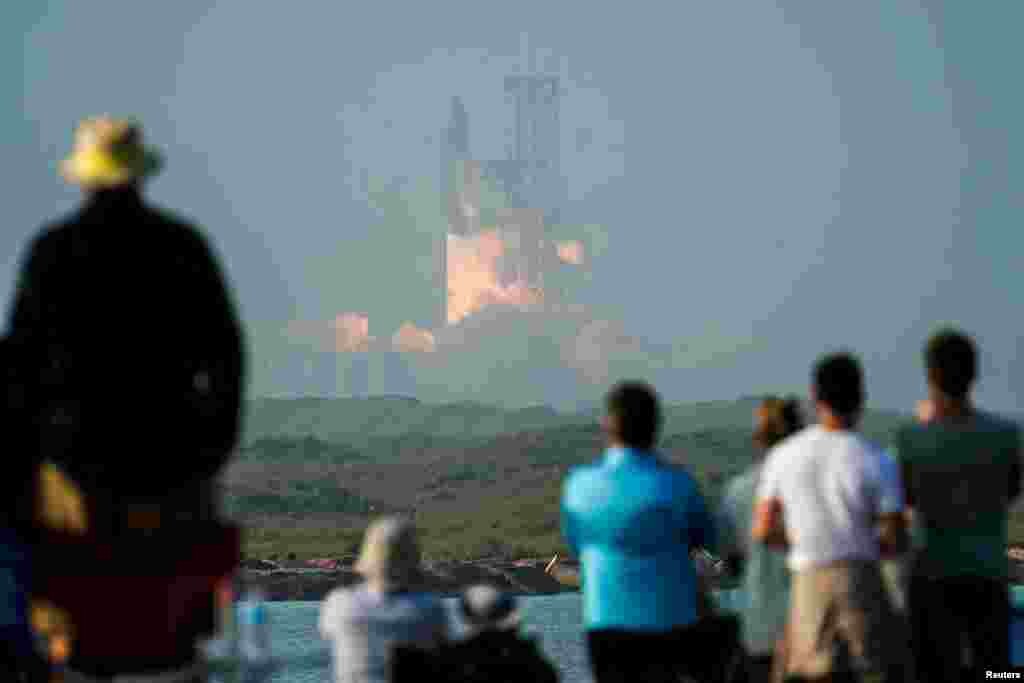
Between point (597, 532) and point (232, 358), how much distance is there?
343 centimetres

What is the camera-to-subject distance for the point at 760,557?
548 inches

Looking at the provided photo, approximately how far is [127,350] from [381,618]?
2.81 m

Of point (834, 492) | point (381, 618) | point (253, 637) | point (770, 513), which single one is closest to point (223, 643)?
point (253, 637)

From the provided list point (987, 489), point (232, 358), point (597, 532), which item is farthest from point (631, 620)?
point (232, 358)

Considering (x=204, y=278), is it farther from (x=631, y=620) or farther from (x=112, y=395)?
(x=631, y=620)

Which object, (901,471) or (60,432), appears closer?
(60,432)

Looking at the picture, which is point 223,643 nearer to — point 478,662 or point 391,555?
point 391,555

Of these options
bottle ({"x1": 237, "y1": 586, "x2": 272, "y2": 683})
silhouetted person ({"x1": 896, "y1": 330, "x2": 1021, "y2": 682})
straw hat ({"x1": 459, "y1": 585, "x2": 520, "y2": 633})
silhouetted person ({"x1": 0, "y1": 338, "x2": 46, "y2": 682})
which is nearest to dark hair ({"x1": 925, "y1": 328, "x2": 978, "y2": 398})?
silhouetted person ({"x1": 896, "y1": 330, "x2": 1021, "y2": 682})

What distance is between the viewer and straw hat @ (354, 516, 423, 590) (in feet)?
39.3

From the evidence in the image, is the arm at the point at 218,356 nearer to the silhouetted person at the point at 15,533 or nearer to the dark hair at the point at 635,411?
the silhouetted person at the point at 15,533

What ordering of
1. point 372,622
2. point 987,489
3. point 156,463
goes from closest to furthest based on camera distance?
1. point 156,463
2. point 372,622
3. point 987,489

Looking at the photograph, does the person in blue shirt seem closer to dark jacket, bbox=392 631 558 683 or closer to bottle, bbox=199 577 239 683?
dark jacket, bbox=392 631 558 683

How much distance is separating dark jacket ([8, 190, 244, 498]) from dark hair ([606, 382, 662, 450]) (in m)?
2.92

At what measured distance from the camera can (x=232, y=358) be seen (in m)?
10.5
